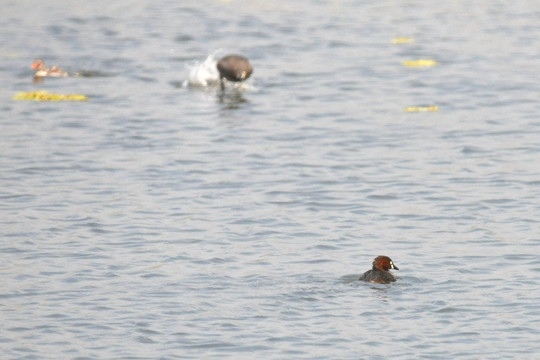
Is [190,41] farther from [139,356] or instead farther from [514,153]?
[139,356]

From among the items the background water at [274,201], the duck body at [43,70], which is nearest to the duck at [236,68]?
the background water at [274,201]

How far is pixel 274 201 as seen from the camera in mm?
22266

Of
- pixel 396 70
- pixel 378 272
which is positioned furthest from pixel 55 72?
pixel 378 272

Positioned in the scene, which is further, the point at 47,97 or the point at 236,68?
the point at 236,68

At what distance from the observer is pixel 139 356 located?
47.3ft

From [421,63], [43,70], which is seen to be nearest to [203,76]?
[43,70]

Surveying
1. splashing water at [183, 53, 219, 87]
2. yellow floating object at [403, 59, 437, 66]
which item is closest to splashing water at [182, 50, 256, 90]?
splashing water at [183, 53, 219, 87]

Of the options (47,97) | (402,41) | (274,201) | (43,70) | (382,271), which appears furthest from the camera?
(402,41)

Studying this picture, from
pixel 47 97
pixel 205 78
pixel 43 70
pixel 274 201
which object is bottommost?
pixel 274 201

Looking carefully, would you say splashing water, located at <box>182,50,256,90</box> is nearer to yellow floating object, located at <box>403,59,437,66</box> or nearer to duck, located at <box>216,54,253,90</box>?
duck, located at <box>216,54,253,90</box>

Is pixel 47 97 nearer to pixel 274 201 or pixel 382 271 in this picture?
pixel 274 201

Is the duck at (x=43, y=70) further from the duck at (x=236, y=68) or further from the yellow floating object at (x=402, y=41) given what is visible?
the yellow floating object at (x=402, y=41)

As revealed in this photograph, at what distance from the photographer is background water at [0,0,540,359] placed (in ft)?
50.7

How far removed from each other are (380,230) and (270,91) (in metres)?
14.3
